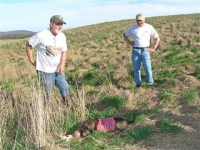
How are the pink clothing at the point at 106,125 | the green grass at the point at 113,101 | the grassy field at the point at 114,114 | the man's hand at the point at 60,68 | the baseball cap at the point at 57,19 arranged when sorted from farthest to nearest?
the green grass at the point at 113,101 → the man's hand at the point at 60,68 → the baseball cap at the point at 57,19 → the pink clothing at the point at 106,125 → the grassy field at the point at 114,114

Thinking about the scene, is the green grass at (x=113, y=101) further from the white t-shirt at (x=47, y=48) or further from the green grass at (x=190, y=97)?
the white t-shirt at (x=47, y=48)

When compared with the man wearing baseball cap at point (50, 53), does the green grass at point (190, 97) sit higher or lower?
lower

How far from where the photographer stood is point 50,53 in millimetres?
6160

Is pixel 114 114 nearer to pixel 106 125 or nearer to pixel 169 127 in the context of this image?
pixel 106 125

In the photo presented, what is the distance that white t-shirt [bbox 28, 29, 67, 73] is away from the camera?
6.07 metres

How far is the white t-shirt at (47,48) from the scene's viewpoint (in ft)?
19.9

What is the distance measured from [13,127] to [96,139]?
1.50 metres

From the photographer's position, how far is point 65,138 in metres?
5.30

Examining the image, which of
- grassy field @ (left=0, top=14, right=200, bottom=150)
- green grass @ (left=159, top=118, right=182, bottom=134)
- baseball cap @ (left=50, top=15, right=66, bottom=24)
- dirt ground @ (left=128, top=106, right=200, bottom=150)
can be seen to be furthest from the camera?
baseball cap @ (left=50, top=15, right=66, bottom=24)

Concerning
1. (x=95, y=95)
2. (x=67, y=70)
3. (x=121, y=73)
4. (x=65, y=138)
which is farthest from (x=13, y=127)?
(x=67, y=70)

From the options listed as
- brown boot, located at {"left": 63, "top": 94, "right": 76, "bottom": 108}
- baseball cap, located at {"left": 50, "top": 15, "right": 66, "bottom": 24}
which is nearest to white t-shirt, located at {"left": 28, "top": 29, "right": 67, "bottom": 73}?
baseball cap, located at {"left": 50, "top": 15, "right": 66, "bottom": 24}

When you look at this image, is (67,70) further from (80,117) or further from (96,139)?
(96,139)

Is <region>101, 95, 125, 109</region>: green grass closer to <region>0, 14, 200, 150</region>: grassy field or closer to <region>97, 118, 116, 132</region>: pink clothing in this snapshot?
<region>0, 14, 200, 150</region>: grassy field

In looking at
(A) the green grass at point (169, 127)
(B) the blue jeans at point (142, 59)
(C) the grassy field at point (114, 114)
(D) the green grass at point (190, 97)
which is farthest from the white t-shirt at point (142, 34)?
(A) the green grass at point (169, 127)
